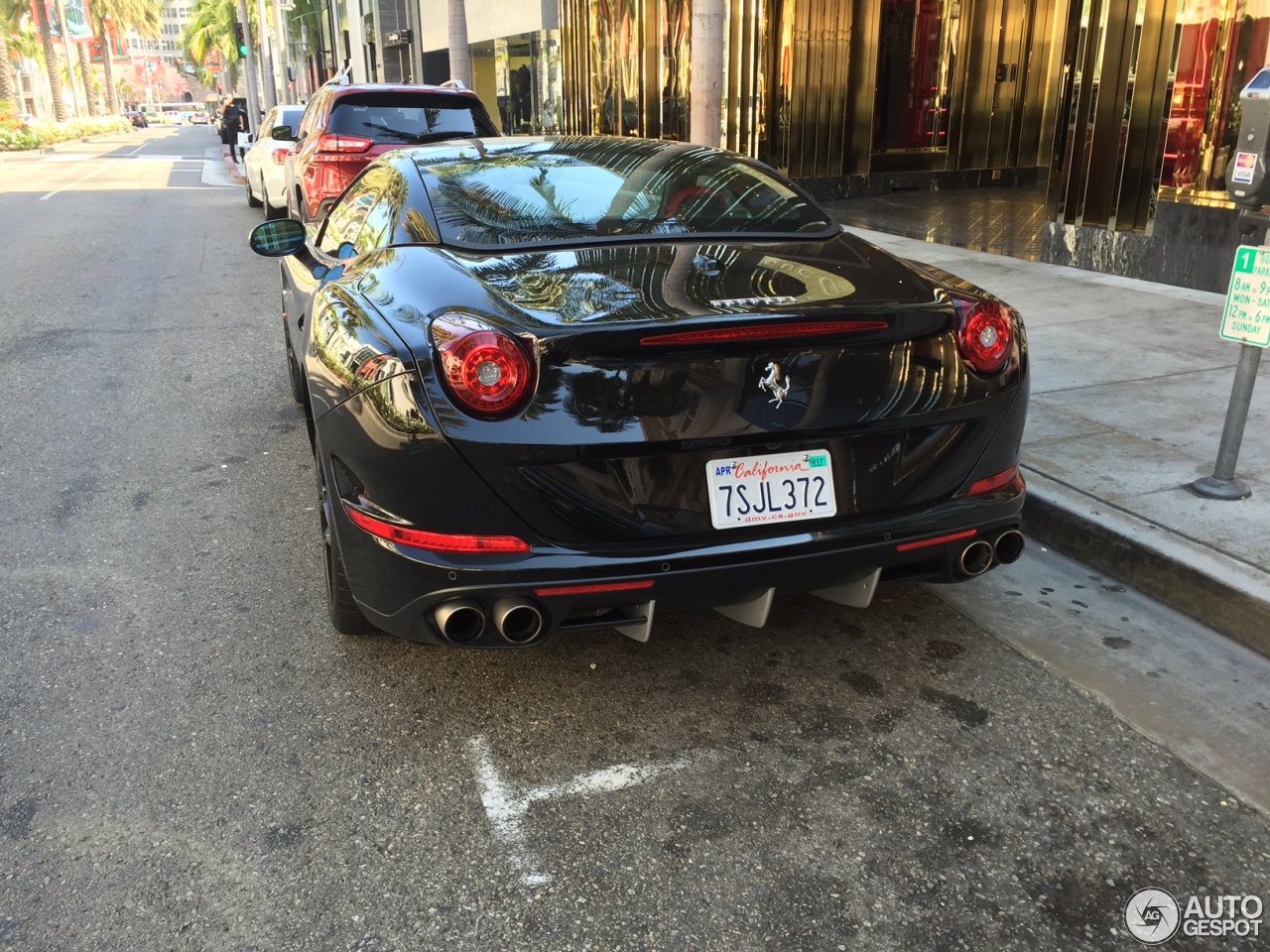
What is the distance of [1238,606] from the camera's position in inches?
139

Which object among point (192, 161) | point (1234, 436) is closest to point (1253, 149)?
point (1234, 436)

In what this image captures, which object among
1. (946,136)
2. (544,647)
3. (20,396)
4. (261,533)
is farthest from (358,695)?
(946,136)

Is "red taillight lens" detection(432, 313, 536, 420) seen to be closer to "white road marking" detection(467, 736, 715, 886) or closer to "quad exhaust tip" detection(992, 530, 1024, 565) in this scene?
"white road marking" detection(467, 736, 715, 886)

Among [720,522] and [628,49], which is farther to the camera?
[628,49]

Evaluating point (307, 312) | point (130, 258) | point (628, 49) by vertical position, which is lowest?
point (130, 258)

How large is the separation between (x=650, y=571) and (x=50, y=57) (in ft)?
254

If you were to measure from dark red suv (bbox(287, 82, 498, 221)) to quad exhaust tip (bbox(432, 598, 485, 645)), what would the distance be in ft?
27.2

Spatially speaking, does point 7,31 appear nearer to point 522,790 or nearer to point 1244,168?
point 1244,168

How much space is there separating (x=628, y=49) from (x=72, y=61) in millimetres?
80478

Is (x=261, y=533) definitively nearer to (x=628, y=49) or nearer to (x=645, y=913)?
(x=645, y=913)

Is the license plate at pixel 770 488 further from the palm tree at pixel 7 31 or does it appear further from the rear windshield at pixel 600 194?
the palm tree at pixel 7 31

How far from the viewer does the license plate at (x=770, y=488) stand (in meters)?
2.76

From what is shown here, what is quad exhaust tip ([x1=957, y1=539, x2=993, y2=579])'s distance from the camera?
3098 mm

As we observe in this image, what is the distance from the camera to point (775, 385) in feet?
9.02
